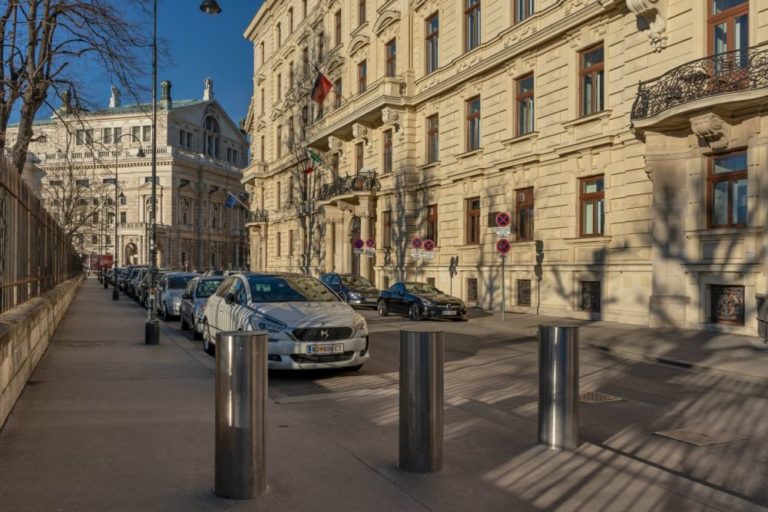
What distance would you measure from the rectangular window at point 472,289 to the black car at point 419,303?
407 cm

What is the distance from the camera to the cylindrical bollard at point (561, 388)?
571 cm

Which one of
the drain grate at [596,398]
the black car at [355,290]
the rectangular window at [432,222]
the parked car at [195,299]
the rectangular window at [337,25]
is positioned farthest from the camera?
the rectangular window at [337,25]

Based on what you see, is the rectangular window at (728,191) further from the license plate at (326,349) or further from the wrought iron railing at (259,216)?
the wrought iron railing at (259,216)

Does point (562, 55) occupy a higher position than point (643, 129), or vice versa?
point (562, 55)

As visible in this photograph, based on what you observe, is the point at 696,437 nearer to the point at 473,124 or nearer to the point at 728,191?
the point at 728,191

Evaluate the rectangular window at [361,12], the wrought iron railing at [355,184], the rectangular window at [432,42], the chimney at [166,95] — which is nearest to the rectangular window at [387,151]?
the wrought iron railing at [355,184]

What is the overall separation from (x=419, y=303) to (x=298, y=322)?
482 inches

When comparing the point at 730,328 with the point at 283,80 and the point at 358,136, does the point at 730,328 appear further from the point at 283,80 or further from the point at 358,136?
the point at 283,80

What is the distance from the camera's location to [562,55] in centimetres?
2203

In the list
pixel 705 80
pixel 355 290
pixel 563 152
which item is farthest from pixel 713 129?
pixel 355 290

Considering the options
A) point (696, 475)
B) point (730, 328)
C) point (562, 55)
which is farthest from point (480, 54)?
point (696, 475)

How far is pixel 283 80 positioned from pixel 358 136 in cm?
1849

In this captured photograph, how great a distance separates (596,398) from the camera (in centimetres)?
838

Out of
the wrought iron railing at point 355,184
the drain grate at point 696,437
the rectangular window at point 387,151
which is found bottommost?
the drain grate at point 696,437
